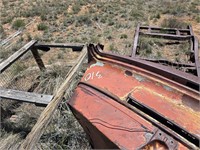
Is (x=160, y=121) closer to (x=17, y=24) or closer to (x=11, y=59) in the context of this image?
(x=11, y=59)

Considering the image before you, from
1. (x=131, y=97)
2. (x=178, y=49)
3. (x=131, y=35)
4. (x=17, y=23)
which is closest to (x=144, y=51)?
(x=178, y=49)

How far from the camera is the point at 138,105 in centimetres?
203

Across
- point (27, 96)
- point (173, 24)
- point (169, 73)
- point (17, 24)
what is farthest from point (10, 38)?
point (169, 73)

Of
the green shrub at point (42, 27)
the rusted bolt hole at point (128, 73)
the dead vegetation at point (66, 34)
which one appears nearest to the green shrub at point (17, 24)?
the dead vegetation at point (66, 34)

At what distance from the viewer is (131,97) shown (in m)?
2.09

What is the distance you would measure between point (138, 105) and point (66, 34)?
6.37 metres

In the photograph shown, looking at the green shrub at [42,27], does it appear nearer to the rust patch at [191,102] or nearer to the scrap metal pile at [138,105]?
the scrap metal pile at [138,105]

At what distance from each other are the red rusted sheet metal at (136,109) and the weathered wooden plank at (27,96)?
75cm

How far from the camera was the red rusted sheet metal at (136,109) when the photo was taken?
1.76 meters

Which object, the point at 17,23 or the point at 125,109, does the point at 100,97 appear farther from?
the point at 17,23

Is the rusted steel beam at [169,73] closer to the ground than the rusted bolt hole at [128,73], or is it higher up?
higher up

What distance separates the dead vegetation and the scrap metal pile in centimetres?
127

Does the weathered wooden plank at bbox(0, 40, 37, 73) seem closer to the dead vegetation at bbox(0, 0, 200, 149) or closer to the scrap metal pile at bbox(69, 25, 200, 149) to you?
the dead vegetation at bbox(0, 0, 200, 149)

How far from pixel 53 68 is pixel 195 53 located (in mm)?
2658
